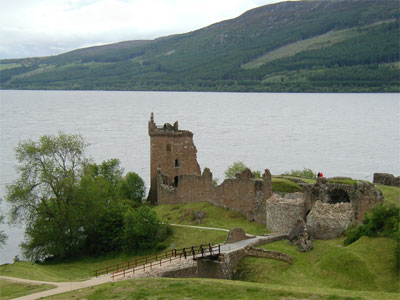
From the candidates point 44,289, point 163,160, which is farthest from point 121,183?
point 44,289

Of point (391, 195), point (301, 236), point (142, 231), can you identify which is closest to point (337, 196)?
point (391, 195)

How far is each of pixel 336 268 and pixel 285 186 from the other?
1498 cm

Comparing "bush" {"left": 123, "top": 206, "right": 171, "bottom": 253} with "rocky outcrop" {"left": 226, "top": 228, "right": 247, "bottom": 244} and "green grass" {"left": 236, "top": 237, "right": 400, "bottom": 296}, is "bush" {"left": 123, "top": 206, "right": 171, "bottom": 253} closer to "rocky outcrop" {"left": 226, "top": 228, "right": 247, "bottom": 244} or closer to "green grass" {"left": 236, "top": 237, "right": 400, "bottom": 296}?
"rocky outcrop" {"left": 226, "top": 228, "right": 247, "bottom": 244}

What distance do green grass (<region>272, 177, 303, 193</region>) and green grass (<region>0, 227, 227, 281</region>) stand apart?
23.1 ft

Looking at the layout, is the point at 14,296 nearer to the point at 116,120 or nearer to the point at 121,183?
the point at 121,183

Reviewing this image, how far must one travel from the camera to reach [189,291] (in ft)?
100

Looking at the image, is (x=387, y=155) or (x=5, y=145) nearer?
(x=387, y=155)

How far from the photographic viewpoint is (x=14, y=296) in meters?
32.8

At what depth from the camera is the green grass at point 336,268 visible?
35.0 m

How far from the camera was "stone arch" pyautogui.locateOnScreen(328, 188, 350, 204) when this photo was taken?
4659 centimetres

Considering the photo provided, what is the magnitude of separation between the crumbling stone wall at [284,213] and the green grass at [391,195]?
21.2ft

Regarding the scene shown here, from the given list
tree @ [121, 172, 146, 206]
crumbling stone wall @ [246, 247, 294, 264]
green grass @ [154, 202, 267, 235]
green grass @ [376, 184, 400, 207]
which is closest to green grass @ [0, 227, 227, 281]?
green grass @ [154, 202, 267, 235]

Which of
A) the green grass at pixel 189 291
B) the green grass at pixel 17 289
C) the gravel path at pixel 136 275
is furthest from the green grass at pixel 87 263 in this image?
the green grass at pixel 189 291

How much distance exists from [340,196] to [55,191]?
80.9 ft
